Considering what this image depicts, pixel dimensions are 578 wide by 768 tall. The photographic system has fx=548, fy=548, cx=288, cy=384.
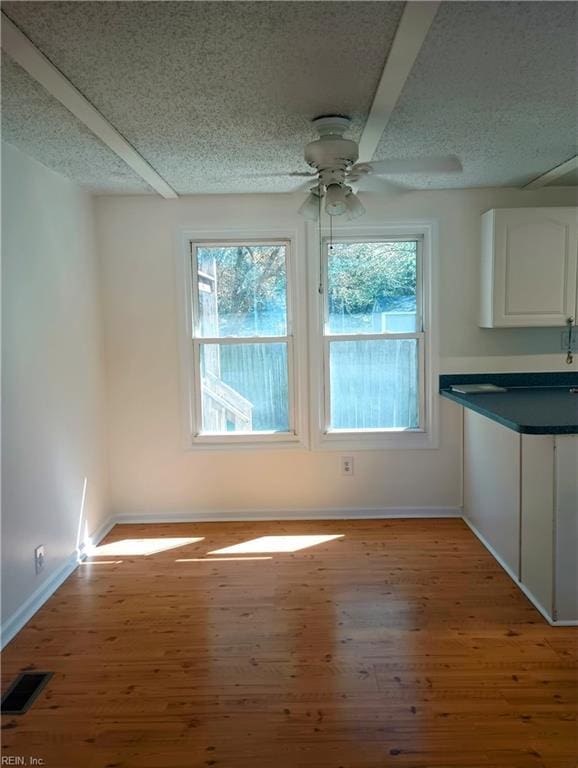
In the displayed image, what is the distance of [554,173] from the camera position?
333 centimetres

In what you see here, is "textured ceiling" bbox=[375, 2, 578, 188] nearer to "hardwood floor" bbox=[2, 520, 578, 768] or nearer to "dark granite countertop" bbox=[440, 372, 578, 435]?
"dark granite countertop" bbox=[440, 372, 578, 435]

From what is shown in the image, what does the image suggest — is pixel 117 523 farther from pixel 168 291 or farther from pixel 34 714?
pixel 34 714

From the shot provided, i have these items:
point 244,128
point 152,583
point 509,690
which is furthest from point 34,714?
point 244,128

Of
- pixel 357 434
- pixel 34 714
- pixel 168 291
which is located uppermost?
pixel 168 291

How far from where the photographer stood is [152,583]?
3.02 m

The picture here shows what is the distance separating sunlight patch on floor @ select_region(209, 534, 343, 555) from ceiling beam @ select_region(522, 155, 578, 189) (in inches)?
103

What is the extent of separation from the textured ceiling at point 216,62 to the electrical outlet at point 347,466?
216 centimetres

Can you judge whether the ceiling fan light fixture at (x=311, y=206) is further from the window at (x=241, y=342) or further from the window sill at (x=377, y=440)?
the window sill at (x=377, y=440)

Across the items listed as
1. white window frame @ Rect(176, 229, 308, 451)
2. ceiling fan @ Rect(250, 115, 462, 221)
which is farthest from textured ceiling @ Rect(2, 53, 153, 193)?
ceiling fan @ Rect(250, 115, 462, 221)

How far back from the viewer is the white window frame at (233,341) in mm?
3807

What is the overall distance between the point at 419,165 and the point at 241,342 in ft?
6.21

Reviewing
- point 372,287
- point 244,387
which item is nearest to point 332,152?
point 372,287

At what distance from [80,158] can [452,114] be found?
6.12ft

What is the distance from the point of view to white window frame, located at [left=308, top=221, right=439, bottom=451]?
3.80 meters
